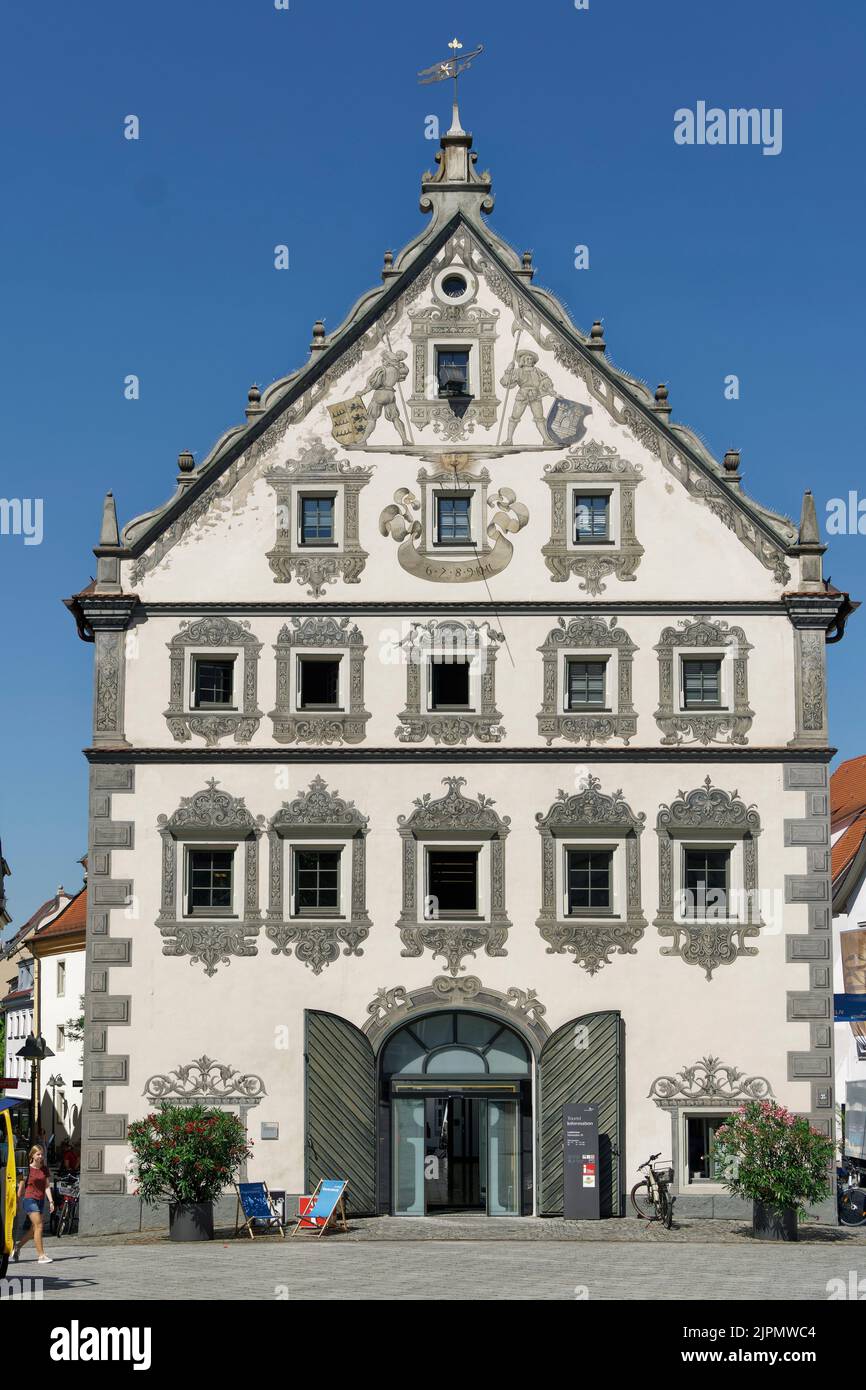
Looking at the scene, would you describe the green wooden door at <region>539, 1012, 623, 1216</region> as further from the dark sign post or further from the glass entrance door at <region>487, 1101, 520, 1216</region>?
the glass entrance door at <region>487, 1101, 520, 1216</region>

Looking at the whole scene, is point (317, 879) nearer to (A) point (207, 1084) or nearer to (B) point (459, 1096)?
(A) point (207, 1084)

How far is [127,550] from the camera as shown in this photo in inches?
1350

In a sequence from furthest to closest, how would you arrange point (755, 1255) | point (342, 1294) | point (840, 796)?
point (840, 796) → point (755, 1255) → point (342, 1294)

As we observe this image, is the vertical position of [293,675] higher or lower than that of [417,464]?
lower

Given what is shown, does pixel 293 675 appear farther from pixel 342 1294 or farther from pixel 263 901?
pixel 342 1294

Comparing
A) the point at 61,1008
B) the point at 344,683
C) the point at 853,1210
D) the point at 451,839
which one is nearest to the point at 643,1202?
the point at 853,1210

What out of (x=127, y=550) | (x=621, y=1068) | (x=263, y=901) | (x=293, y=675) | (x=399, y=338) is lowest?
(x=621, y=1068)

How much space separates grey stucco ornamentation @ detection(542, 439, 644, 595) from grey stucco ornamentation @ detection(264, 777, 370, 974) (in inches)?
225

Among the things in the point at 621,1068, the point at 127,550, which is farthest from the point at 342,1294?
the point at 127,550

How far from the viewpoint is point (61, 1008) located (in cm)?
6388

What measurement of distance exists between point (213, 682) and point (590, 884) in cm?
759

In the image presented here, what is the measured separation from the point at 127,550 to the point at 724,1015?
13354 millimetres

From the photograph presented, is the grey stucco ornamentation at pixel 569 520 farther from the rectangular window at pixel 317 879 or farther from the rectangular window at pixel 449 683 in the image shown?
the rectangular window at pixel 317 879

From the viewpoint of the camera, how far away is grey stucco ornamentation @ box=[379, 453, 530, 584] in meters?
34.2
